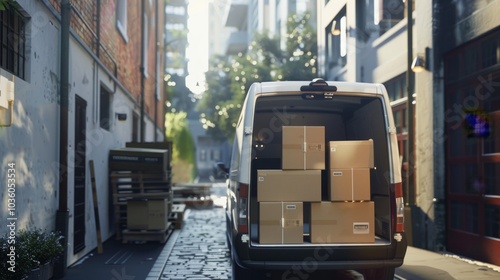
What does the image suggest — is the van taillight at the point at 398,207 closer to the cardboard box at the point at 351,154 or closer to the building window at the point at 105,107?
the cardboard box at the point at 351,154

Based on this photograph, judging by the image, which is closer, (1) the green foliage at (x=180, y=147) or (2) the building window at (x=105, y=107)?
(2) the building window at (x=105, y=107)

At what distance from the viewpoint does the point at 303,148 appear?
625 cm

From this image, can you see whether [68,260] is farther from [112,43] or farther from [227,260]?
[112,43]

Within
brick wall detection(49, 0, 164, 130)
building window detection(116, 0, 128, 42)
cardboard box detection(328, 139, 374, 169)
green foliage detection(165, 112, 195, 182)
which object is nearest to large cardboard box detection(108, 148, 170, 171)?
brick wall detection(49, 0, 164, 130)

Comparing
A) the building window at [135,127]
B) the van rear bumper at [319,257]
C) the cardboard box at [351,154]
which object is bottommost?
the van rear bumper at [319,257]

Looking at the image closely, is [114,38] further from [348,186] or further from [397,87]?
[348,186]

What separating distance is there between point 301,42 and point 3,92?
2345 cm

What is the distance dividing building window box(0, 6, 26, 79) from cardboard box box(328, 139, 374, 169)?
144 inches

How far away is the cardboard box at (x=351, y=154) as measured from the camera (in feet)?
20.5

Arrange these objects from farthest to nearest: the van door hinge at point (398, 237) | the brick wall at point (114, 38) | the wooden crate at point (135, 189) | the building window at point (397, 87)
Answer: the building window at point (397, 87)
the wooden crate at point (135, 189)
the brick wall at point (114, 38)
the van door hinge at point (398, 237)

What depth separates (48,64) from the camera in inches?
290

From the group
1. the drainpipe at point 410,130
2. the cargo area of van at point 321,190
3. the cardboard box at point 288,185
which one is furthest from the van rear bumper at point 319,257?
the drainpipe at point 410,130

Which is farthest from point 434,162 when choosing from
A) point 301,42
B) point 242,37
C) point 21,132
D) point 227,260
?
point 242,37

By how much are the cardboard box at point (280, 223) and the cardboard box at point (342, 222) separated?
19 cm
